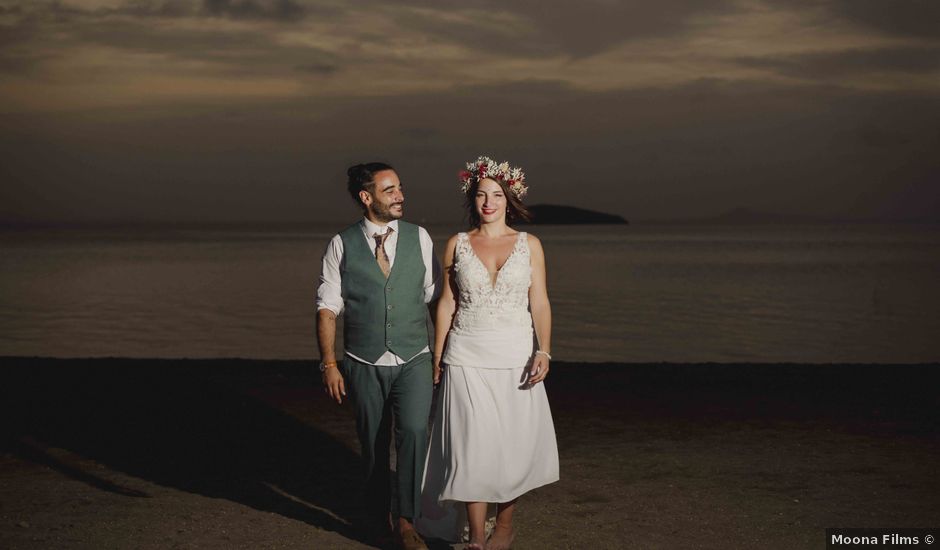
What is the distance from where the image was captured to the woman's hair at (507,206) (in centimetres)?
519

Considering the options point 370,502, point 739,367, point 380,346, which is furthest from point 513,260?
point 739,367

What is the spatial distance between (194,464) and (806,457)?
4.44 meters

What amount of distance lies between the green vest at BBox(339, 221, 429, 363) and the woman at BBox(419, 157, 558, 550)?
17cm

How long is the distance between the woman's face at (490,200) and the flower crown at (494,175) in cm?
4

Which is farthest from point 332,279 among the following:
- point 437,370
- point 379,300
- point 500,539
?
point 500,539

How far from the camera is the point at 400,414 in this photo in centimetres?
520

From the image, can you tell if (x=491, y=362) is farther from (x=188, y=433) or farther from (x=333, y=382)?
(x=188, y=433)

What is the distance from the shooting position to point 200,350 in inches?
883

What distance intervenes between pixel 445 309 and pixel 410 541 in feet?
3.92

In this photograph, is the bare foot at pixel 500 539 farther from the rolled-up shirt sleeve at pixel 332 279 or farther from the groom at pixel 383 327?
the rolled-up shirt sleeve at pixel 332 279

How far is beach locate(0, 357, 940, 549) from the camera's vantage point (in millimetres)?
5676

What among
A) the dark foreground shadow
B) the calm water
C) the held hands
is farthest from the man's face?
the calm water

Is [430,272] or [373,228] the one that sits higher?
[373,228]

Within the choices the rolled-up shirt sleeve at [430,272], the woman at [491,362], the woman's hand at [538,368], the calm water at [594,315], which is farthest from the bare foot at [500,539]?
the calm water at [594,315]
